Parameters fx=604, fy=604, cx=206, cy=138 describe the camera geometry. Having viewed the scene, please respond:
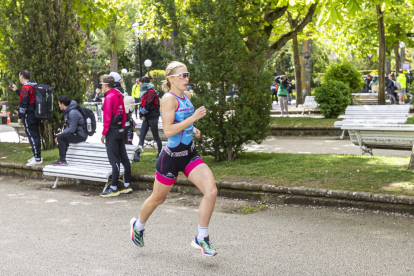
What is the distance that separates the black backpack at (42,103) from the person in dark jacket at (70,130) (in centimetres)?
126

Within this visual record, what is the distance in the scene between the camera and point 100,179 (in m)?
9.44

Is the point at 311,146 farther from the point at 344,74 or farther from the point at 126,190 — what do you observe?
the point at 344,74

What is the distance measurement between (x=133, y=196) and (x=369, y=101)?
2042 cm

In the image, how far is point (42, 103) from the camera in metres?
12.1

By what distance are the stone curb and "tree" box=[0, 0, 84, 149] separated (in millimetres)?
5765

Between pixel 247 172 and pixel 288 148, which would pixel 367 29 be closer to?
pixel 288 148

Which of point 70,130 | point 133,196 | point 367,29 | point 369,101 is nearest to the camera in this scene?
point 133,196

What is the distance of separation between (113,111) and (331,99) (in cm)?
1280

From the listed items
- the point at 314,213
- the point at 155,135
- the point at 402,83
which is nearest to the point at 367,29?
the point at 402,83

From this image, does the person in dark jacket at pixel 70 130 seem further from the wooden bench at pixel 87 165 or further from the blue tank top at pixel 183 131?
the blue tank top at pixel 183 131

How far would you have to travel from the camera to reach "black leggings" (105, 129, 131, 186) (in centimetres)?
909

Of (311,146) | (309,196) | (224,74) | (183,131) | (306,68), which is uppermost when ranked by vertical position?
(306,68)

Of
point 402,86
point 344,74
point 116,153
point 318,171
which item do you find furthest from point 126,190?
point 402,86

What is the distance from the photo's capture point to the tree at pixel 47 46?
559 inches
